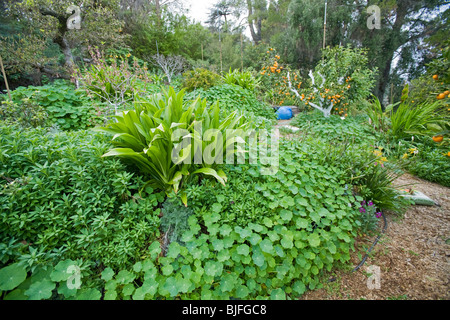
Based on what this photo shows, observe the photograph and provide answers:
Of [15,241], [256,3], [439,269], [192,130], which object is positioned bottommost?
[439,269]

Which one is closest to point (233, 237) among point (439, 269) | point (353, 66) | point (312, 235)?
point (312, 235)

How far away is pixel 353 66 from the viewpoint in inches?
170

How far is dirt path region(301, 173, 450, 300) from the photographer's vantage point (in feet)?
4.62

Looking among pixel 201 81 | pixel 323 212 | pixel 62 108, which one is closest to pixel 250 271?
pixel 323 212

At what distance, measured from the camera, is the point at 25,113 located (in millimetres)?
2367

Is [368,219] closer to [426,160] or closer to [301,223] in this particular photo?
[301,223]

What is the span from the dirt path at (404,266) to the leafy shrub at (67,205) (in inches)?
51.8

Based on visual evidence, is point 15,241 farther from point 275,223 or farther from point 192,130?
point 275,223

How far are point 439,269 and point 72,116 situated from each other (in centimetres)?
422

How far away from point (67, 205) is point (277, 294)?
4.72 ft

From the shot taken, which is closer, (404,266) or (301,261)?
(301,261)

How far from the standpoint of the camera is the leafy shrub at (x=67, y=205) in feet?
3.84

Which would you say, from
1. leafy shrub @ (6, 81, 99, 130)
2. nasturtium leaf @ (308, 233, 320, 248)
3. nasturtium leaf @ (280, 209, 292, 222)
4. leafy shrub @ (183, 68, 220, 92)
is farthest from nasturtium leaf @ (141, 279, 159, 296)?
leafy shrub @ (183, 68, 220, 92)

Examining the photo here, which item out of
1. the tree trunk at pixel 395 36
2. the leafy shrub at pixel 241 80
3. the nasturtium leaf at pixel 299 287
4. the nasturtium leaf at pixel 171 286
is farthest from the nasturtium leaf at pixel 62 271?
the tree trunk at pixel 395 36
